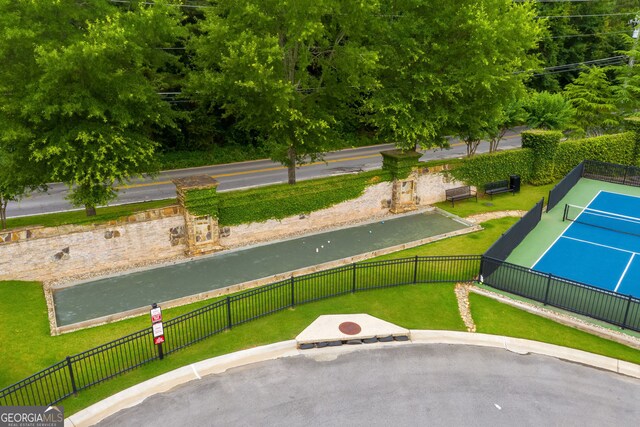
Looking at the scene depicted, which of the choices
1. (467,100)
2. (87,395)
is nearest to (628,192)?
(467,100)

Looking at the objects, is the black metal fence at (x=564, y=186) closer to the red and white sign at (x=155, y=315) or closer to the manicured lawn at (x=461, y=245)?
the manicured lawn at (x=461, y=245)

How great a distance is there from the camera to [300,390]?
12031mm

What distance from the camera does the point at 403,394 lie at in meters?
11.9

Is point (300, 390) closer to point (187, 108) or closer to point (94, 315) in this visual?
point (94, 315)

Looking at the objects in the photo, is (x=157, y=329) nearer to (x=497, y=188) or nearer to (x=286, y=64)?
(x=286, y=64)

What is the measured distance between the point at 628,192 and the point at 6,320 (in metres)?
33.3

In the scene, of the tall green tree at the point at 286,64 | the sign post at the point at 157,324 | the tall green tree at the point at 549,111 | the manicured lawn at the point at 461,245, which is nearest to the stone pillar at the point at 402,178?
the tall green tree at the point at 286,64

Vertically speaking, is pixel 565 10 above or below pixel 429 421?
above

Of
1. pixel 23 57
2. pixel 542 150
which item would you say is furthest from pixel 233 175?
pixel 542 150

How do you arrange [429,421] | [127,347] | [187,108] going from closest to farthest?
1. [429,421]
2. [127,347]
3. [187,108]

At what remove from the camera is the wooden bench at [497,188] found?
27.8 meters

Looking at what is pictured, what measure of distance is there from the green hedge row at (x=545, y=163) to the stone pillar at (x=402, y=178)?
2928 mm

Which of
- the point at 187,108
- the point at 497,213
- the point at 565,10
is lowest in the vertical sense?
the point at 497,213

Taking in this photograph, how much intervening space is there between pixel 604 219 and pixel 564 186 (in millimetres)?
3382
